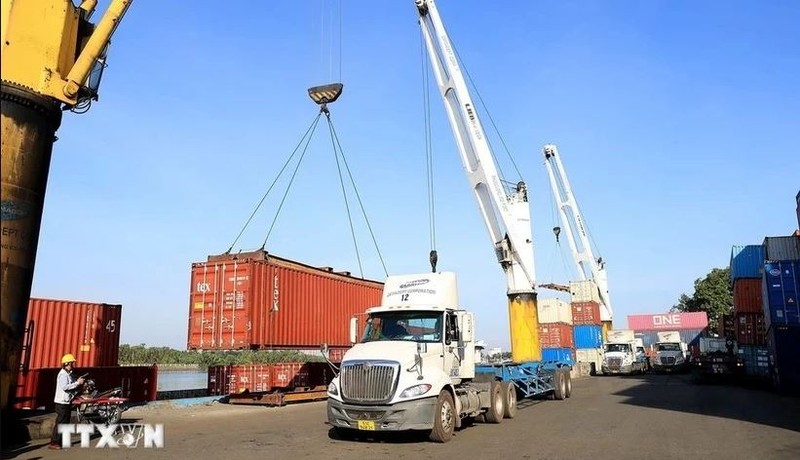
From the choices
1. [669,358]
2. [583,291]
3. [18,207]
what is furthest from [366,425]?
[583,291]

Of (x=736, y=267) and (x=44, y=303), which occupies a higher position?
(x=736, y=267)

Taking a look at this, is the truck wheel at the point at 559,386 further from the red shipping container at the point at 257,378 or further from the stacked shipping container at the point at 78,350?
the stacked shipping container at the point at 78,350

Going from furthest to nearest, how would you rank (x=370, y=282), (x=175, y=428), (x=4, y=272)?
(x=370, y=282)
(x=175, y=428)
(x=4, y=272)

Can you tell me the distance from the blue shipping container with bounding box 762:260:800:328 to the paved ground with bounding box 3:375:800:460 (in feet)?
15.7

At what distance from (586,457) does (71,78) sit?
13.1 metres

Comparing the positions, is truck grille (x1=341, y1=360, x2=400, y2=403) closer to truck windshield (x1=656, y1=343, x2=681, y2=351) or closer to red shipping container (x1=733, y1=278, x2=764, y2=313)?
red shipping container (x1=733, y1=278, x2=764, y2=313)

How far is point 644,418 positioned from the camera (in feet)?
47.4

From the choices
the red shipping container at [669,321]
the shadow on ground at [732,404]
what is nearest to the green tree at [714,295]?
the red shipping container at [669,321]

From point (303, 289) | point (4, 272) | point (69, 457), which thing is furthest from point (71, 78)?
point (303, 289)

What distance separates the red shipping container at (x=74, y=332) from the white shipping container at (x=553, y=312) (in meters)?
31.2

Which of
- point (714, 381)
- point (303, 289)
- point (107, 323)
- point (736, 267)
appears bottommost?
point (714, 381)

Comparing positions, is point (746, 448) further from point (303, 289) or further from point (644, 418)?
point (303, 289)

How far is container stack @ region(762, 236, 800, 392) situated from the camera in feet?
70.1

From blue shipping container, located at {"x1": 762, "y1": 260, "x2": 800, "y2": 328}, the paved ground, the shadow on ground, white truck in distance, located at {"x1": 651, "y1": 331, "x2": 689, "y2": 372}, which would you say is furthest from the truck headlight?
white truck in distance, located at {"x1": 651, "y1": 331, "x2": 689, "y2": 372}
